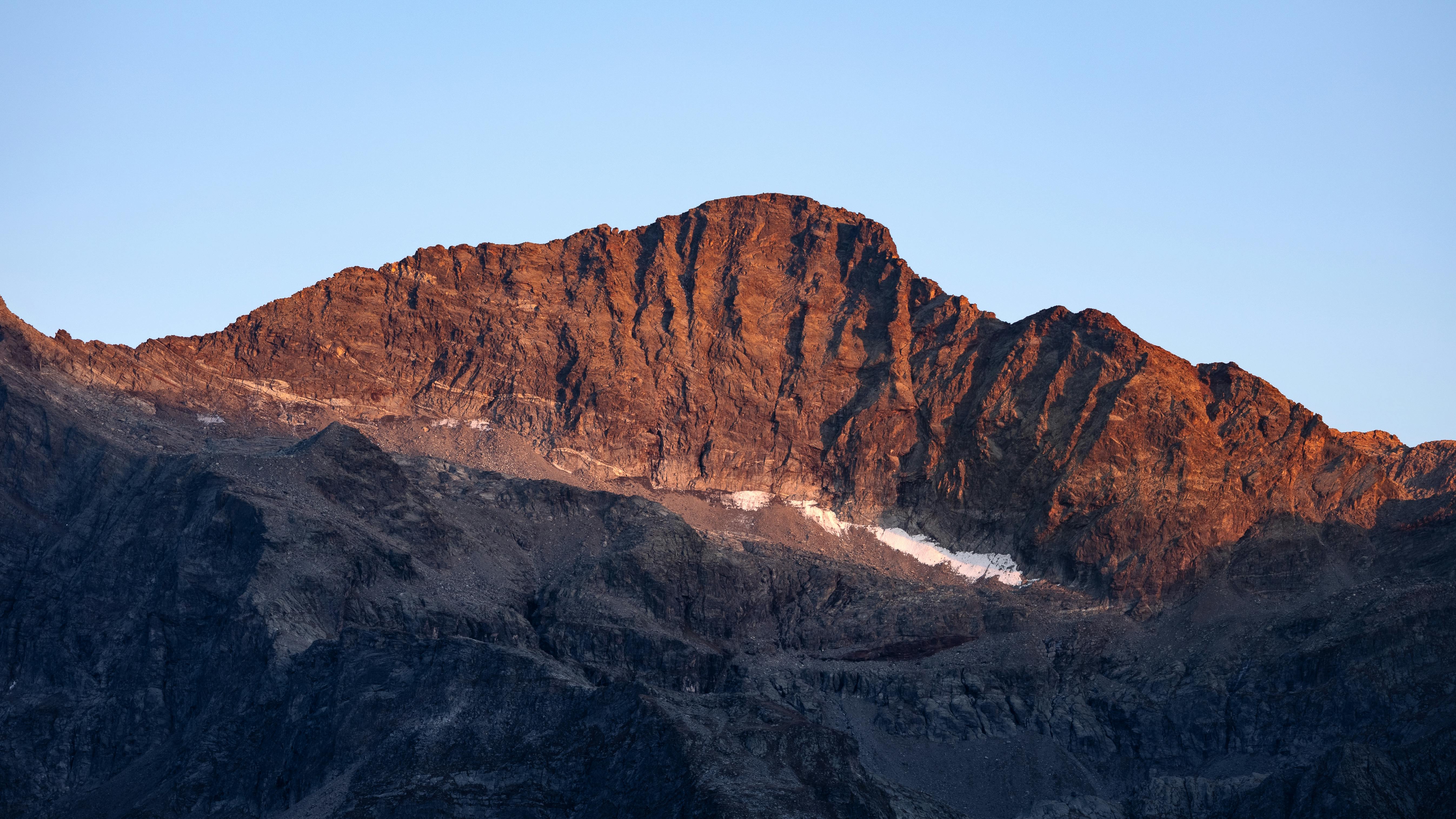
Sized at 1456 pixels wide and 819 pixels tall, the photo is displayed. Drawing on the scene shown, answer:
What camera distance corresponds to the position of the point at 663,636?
163 metres

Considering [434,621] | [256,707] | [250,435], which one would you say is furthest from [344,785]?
[250,435]

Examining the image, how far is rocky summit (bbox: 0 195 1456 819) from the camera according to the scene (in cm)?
12581

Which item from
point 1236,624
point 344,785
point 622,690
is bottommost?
point 344,785

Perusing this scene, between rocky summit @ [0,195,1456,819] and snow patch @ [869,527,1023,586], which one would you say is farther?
snow patch @ [869,527,1023,586]

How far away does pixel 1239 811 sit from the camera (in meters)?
129

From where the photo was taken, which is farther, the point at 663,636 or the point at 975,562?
the point at 975,562

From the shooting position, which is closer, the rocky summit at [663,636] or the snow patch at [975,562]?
A: the rocky summit at [663,636]

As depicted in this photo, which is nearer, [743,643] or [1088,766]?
[1088,766]

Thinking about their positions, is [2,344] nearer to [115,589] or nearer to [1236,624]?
[115,589]

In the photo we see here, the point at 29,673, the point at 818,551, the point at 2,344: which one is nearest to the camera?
the point at 29,673

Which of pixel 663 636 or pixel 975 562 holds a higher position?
pixel 975 562

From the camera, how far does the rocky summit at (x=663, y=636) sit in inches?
4953

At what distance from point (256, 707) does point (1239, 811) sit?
7058 cm

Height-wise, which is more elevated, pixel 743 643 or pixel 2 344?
pixel 2 344
